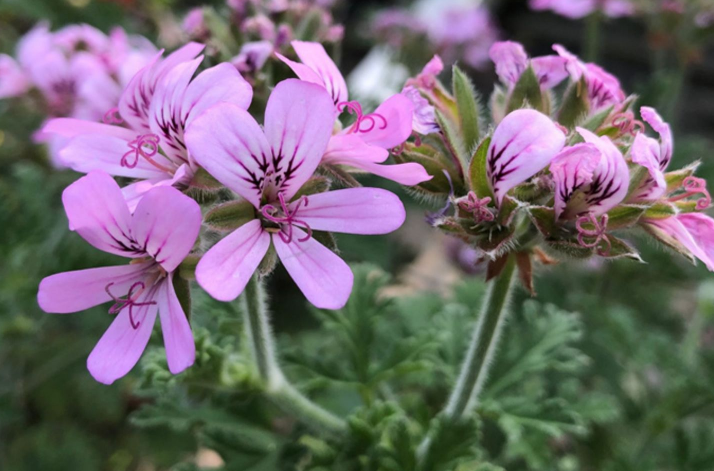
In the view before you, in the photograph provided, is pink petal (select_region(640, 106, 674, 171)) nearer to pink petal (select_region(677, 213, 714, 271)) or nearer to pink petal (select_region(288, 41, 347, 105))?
pink petal (select_region(677, 213, 714, 271))

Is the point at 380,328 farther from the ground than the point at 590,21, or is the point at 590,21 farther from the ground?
the point at 590,21

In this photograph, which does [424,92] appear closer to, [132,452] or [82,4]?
[132,452]

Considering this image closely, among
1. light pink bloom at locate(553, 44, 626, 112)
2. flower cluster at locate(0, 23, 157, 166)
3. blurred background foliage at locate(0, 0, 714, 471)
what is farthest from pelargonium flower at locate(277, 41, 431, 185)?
flower cluster at locate(0, 23, 157, 166)

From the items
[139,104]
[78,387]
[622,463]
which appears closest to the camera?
[139,104]

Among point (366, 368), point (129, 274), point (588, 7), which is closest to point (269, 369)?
point (366, 368)

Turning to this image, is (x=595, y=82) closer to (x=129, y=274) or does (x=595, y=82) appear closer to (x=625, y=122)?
(x=625, y=122)

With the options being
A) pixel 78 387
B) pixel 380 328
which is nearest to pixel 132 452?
pixel 78 387
